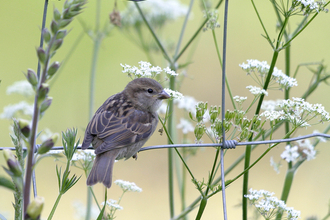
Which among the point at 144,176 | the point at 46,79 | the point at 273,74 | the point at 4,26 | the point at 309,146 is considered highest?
the point at 4,26

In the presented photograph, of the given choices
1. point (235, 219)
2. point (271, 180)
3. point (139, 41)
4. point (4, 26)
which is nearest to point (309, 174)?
point (271, 180)

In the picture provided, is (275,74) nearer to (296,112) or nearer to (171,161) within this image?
(296,112)

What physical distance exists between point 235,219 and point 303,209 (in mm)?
1166

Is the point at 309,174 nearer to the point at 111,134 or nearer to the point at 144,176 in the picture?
the point at 144,176

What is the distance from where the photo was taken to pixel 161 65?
6.66m

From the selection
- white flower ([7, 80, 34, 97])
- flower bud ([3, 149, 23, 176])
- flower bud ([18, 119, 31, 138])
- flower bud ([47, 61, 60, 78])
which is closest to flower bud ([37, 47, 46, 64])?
flower bud ([47, 61, 60, 78])

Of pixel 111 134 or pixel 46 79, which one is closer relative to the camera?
pixel 46 79

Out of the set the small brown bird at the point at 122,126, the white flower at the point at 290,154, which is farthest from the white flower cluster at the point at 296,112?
the small brown bird at the point at 122,126

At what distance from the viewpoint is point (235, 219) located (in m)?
6.07

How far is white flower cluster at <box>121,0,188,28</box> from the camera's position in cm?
419

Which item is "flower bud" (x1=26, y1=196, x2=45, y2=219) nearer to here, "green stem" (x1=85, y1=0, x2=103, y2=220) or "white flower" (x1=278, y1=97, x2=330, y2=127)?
"white flower" (x1=278, y1=97, x2=330, y2=127)

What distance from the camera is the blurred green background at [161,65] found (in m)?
6.46

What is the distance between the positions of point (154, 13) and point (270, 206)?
2.76 metres

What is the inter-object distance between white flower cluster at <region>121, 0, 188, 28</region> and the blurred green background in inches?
72.8
